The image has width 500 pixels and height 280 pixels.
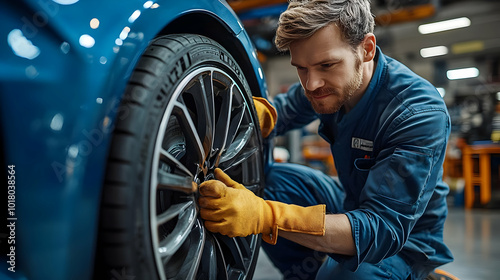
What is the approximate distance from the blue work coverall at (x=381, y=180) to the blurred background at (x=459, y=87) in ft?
1.22

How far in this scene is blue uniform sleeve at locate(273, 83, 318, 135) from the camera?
1.58 meters

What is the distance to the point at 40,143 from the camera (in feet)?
1.73

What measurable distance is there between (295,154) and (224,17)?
465 cm

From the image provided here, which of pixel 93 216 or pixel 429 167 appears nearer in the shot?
pixel 93 216

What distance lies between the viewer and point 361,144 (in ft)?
4.13

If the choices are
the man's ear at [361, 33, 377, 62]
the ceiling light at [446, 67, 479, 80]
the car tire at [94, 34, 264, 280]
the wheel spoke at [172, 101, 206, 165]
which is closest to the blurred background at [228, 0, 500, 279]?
the ceiling light at [446, 67, 479, 80]

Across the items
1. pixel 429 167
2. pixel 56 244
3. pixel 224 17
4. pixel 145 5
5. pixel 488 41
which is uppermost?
pixel 488 41

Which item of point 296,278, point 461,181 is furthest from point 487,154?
point 296,278

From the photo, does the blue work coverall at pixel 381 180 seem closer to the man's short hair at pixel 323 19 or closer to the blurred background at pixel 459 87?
the man's short hair at pixel 323 19

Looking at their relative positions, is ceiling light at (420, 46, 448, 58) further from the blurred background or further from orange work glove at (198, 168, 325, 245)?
orange work glove at (198, 168, 325, 245)

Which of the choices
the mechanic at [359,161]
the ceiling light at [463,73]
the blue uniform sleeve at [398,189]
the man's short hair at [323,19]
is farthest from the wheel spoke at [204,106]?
the ceiling light at [463,73]

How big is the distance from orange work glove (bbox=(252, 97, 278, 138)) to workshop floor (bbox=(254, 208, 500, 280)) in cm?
92

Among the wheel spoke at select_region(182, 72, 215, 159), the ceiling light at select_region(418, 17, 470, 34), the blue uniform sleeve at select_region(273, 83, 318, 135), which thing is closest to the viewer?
→ the wheel spoke at select_region(182, 72, 215, 159)

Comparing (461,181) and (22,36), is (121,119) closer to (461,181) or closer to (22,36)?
(22,36)
